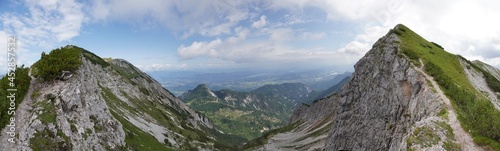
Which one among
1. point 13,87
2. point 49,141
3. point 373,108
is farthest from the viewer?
point 373,108

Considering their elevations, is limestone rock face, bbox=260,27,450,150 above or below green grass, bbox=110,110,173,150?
above

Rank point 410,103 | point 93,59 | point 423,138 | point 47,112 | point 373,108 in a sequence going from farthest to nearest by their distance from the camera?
1. point 93,59
2. point 373,108
3. point 410,103
4. point 47,112
5. point 423,138

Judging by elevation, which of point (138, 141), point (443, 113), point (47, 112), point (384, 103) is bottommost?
point (138, 141)

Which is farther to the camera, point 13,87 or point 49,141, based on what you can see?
point 13,87

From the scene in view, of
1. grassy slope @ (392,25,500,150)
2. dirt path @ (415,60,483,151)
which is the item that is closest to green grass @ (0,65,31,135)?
dirt path @ (415,60,483,151)

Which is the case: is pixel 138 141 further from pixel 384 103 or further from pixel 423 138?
pixel 423 138

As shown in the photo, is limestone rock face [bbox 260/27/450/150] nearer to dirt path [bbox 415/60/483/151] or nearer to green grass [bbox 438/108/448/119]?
green grass [bbox 438/108/448/119]

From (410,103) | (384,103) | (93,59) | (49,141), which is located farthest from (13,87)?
(93,59)

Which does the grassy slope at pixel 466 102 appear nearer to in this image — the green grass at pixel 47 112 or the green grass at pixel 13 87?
the green grass at pixel 47 112

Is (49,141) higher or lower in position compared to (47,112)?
lower
